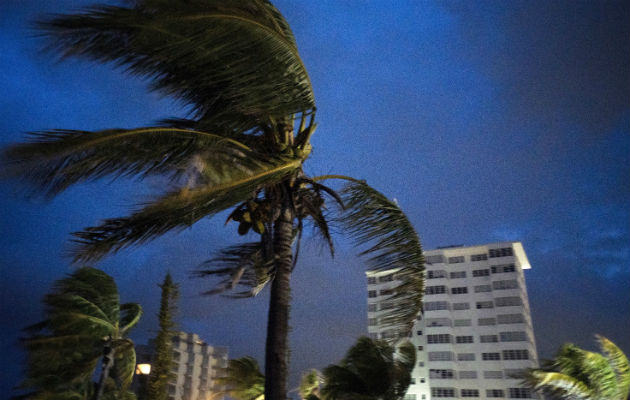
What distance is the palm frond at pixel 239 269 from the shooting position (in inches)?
273

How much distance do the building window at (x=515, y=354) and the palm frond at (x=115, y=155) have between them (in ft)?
280

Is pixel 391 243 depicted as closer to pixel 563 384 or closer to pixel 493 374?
pixel 563 384

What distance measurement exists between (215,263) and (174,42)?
3.20m

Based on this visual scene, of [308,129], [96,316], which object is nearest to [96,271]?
[96,316]

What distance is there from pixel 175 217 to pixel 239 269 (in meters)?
1.98

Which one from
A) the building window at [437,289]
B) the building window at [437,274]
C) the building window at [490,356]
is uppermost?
the building window at [437,274]

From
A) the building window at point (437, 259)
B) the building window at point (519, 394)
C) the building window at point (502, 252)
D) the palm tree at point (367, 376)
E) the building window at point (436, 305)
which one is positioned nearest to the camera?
A: the palm tree at point (367, 376)

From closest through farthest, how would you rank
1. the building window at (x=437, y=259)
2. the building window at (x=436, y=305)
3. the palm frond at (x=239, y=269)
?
the palm frond at (x=239, y=269) → the building window at (x=436, y=305) → the building window at (x=437, y=259)

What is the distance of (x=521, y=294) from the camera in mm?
85125

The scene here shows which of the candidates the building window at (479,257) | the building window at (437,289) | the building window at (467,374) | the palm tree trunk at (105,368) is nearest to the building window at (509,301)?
the building window at (479,257)

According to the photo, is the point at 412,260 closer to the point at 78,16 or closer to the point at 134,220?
the point at 134,220

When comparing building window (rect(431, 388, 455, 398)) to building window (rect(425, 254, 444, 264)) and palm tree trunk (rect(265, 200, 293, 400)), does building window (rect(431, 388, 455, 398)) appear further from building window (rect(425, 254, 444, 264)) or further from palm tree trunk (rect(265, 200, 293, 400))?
palm tree trunk (rect(265, 200, 293, 400))

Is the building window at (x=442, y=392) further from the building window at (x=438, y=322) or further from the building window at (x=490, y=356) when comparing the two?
the building window at (x=438, y=322)

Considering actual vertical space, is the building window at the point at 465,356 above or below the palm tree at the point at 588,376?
above
